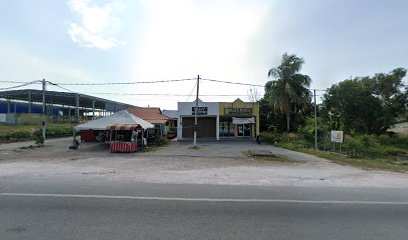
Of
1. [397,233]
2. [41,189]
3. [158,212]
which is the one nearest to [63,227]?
[158,212]

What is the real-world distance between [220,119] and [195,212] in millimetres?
31654

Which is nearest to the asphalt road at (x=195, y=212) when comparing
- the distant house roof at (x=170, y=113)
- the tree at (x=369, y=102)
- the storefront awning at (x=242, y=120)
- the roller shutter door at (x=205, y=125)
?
the storefront awning at (x=242, y=120)

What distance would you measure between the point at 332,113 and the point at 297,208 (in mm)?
37999

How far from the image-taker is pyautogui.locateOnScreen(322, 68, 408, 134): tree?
39.1 meters

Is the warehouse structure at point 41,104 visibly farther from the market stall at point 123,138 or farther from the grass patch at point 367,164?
the grass patch at point 367,164

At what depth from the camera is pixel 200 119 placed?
121ft

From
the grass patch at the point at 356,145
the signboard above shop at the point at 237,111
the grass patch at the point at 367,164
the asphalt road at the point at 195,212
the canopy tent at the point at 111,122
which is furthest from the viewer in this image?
the signboard above shop at the point at 237,111

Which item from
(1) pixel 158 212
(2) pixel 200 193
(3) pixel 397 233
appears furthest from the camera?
(2) pixel 200 193

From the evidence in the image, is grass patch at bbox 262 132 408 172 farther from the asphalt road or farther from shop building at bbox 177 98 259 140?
the asphalt road

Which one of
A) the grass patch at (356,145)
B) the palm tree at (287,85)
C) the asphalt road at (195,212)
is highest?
the palm tree at (287,85)

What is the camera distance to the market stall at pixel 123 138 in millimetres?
20688

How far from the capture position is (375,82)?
41156 millimetres

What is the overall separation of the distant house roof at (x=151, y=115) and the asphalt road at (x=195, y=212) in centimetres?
2655

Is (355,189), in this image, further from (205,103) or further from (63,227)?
(205,103)
